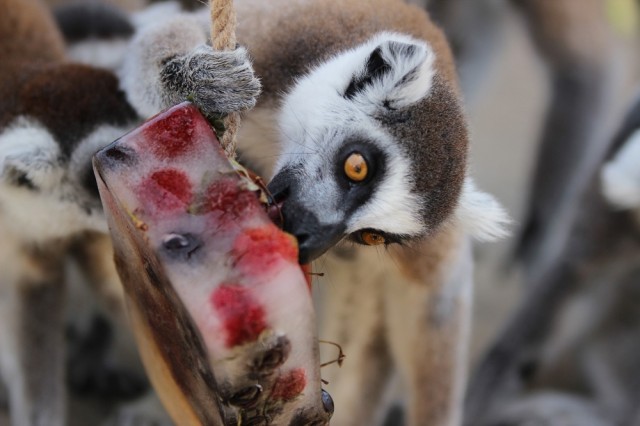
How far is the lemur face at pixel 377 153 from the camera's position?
2131 mm

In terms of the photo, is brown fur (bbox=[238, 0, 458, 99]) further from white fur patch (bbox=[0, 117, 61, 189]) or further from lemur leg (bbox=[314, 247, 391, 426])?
lemur leg (bbox=[314, 247, 391, 426])

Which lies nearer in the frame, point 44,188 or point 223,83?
point 223,83

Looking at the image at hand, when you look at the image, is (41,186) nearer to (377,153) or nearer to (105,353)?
(377,153)

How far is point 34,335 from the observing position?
3.23m

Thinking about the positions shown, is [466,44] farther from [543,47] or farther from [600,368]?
[600,368]

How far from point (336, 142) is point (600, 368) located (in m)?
2.83

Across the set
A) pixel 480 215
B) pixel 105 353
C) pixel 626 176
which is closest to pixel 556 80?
pixel 626 176

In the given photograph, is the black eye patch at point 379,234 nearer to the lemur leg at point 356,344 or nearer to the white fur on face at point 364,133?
the white fur on face at point 364,133

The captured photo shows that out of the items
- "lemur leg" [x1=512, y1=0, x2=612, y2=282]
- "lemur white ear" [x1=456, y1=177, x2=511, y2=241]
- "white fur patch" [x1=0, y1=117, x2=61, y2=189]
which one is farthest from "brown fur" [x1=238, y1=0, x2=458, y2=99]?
"lemur leg" [x1=512, y1=0, x2=612, y2=282]

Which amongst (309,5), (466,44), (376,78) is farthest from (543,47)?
(376,78)

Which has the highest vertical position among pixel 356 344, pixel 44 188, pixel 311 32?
pixel 311 32

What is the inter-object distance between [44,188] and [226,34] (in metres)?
1.01

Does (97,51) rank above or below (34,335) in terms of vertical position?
above

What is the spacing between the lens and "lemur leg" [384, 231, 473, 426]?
9.64ft
